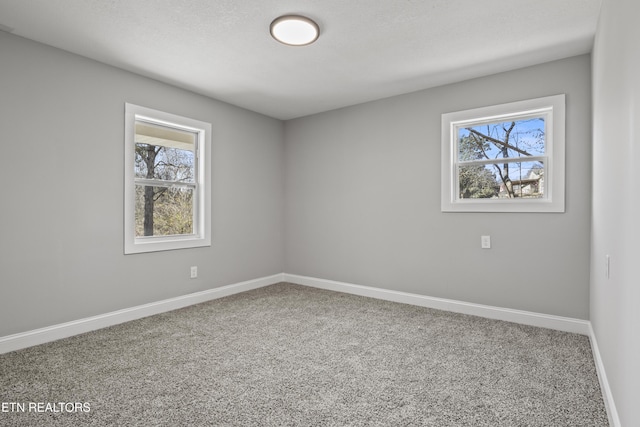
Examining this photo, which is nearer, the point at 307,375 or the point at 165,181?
the point at 307,375

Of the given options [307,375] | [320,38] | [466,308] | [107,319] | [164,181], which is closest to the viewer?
[307,375]

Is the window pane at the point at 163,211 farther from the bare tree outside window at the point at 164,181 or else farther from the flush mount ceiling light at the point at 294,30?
the flush mount ceiling light at the point at 294,30

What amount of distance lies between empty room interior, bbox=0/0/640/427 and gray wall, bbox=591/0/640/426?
0.03 metres

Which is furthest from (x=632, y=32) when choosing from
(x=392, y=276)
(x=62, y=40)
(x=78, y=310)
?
(x=78, y=310)

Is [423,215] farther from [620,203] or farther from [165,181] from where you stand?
[165,181]

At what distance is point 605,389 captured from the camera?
1936 mm

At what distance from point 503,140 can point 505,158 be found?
187 mm

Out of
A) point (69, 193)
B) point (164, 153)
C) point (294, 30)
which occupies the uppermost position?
point (294, 30)

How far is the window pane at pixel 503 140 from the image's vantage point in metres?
3.30

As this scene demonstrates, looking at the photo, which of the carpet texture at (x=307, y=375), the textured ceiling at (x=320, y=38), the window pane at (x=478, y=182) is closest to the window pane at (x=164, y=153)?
the textured ceiling at (x=320, y=38)

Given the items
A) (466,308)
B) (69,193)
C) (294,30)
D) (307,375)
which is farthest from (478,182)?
(69,193)

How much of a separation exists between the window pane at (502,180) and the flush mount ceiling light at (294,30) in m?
2.10

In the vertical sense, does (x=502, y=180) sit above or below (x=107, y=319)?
above

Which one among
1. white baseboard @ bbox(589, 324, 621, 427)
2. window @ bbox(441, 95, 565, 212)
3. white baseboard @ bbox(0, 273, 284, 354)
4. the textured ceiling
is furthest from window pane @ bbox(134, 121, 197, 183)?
white baseboard @ bbox(589, 324, 621, 427)
